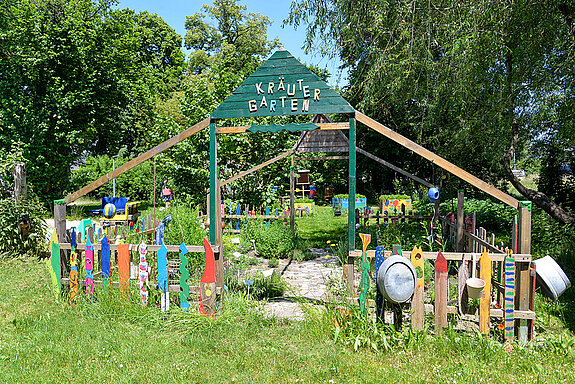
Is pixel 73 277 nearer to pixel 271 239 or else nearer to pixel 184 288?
A: pixel 184 288

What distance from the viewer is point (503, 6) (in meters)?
6.85

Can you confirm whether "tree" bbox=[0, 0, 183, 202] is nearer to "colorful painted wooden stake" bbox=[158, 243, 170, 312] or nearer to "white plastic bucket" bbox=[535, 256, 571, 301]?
"colorful painted wooden stake" bbox=[158, 243, 170, 312]

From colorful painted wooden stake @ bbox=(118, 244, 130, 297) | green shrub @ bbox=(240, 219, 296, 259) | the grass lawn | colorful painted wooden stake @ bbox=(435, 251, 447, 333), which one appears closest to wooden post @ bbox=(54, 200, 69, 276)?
the grass lawn

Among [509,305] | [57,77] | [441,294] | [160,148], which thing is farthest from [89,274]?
[57,77]

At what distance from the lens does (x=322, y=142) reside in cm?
980

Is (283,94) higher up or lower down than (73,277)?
higher up

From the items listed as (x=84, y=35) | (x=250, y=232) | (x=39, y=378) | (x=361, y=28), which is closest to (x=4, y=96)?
(x=84, y=35)

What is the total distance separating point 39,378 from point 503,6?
7945 millimetres

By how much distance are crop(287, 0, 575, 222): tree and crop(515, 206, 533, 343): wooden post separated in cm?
345

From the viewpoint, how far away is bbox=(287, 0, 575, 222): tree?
6934 mm

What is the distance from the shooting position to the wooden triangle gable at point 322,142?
950 centimetres

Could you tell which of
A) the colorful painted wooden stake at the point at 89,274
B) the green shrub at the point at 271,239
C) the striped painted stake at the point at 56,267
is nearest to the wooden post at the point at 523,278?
the colorful painted wooden stake at the point at 89,274

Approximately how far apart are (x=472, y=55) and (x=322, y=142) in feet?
12.3

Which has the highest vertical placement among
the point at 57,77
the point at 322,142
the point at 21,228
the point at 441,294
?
the point at 57,77
